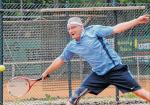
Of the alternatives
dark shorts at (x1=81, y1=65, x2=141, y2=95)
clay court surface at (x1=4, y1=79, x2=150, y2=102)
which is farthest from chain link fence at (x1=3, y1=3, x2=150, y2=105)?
dark shorts at (x1=81, y1=65, x2=141, y2=95)

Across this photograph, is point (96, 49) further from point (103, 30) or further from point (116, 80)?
point (116, 80)

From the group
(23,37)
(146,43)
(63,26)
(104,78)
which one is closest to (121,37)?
(146,43)

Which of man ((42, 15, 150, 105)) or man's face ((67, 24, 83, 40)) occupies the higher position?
man's face ((67, 24, 83, 40))

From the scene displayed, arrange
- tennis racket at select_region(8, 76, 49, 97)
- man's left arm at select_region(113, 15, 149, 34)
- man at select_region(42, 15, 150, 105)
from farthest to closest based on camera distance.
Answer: tennis racket at select_region(8, 76, 49, 97) < man at select_region(42, 15, 150, 105) < man's left arm at select_region(113, 15, 149, 34)

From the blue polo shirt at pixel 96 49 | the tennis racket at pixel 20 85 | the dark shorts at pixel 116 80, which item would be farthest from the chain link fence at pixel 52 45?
the blue polo shirt at pixel 96 49

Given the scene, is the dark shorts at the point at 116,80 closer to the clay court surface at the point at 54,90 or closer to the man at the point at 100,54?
the man at the point at 100,54

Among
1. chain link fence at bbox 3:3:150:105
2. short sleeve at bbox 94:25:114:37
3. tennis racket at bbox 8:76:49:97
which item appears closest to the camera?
short sleeve at bbox 94:25:114:37

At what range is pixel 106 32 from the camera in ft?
24.2

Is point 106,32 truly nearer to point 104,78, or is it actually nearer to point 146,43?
point 104,78

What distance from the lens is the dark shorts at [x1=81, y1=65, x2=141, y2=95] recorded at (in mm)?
7672

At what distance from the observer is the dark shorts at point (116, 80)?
7672 mm

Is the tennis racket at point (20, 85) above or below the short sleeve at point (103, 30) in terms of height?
below

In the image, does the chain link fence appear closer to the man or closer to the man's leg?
the man

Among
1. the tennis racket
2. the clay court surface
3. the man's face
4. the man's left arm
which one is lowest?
the clay court surface
